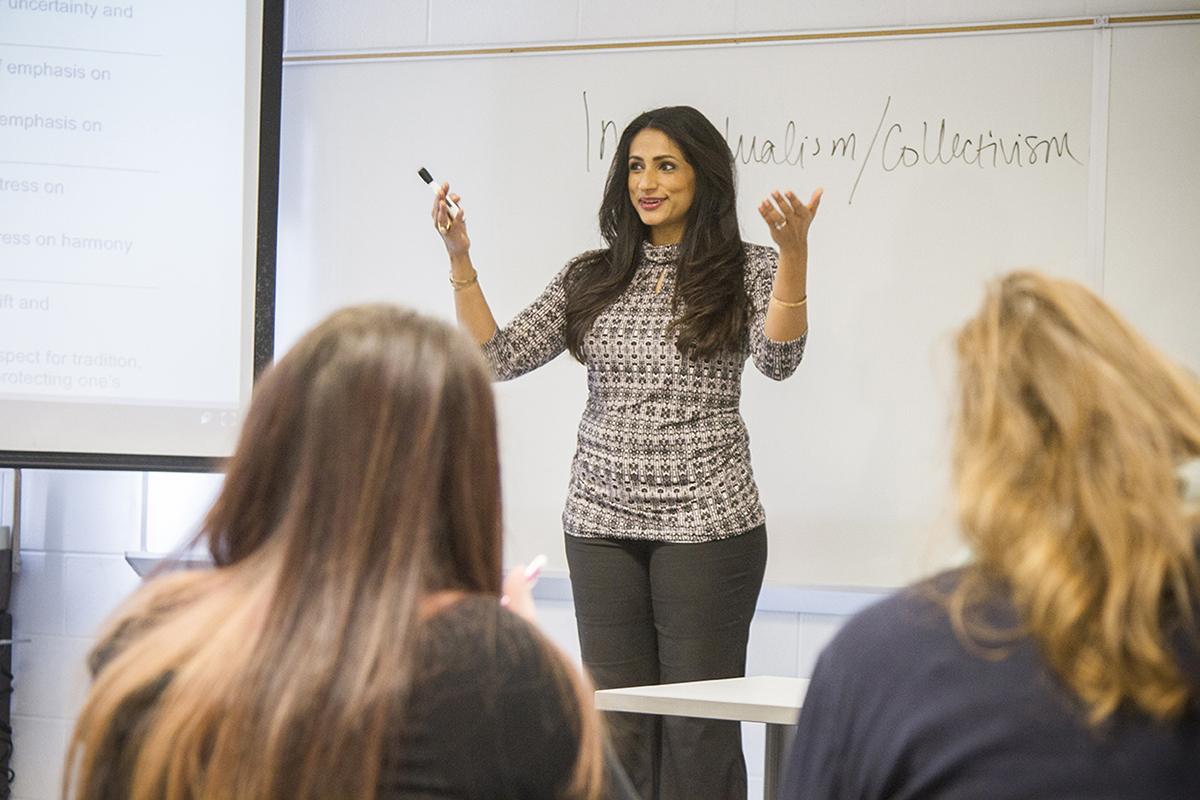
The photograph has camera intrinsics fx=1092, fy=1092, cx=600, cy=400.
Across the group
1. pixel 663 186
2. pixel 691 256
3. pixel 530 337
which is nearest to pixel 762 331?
pixel 691 256

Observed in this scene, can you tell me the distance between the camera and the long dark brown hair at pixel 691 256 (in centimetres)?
199

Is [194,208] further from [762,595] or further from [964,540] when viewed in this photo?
[964,540]

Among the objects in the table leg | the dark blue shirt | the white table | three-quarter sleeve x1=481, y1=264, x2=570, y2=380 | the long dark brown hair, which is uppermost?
the long dark brown hair

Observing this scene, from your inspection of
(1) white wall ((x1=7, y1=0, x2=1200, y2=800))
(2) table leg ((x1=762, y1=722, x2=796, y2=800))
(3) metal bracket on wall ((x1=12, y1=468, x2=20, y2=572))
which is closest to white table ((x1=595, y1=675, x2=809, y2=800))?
(2) table leg ((x1=762, y1=722, x2=796, y2=800))

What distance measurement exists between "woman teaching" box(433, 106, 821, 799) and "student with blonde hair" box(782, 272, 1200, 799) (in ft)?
3.86

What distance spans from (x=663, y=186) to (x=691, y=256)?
0.15 meters

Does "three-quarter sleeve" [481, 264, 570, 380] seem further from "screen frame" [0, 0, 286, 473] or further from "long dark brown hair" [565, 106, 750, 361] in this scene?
"screen frame" [0, 0, 286, 473]

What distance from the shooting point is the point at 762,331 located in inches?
77.5

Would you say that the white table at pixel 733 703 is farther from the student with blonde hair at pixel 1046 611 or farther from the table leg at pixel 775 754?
the student with blonde hair at pixel 1046 611

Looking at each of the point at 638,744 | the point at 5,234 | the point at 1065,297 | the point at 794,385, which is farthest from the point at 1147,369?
the point at 5,234

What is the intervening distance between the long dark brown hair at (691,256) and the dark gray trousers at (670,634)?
1.23ft

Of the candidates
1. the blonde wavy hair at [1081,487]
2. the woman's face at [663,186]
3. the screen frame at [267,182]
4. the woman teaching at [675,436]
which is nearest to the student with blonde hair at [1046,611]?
the blonde wavy hair at [1081,487]

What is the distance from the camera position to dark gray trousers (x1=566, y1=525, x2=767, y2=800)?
1912 millimetres

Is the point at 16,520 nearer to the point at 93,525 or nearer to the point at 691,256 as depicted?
the point at 93,525
